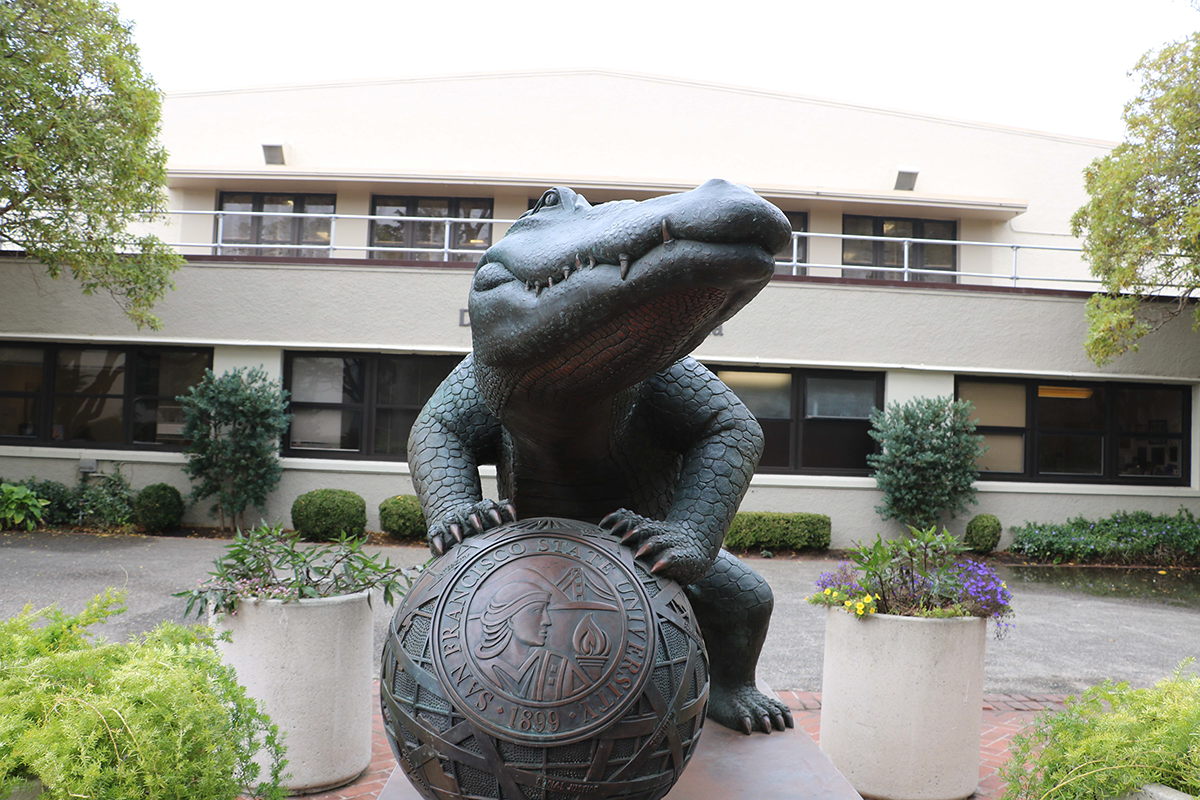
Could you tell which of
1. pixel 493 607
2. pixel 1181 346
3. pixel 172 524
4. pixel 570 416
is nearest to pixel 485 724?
pixel 493 607

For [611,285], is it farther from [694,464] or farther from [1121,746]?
[1121,746]

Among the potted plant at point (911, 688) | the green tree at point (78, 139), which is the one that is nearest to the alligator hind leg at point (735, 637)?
the potted plant at point (911, 688)

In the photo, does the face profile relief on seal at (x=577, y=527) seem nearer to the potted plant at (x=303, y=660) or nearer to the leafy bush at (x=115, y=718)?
the leafy bush at (x=115, y=718)

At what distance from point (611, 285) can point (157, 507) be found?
12024 mm

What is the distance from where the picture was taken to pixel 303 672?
3.79 m

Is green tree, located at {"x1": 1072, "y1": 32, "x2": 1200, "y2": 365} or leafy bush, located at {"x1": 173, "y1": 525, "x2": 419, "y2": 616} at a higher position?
green tree, located at {"x1": 1072, "y1": 32, "x2": 1200, "y2": 365}

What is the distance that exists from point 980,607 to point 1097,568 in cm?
939


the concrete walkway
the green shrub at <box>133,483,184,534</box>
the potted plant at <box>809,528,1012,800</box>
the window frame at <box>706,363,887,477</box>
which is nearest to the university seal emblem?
the potted plant at <box>809,528,1012,800</box>

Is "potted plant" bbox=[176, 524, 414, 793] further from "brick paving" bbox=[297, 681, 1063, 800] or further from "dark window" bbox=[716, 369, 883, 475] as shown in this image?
"dark window" bbox=[716, 369, 883, 475]

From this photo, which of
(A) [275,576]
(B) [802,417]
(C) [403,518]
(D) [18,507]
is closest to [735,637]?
(A) [275,576]

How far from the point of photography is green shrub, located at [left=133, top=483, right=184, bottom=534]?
11336 mm

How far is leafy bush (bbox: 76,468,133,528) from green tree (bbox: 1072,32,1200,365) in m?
14.5

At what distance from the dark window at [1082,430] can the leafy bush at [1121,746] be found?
11.4 m

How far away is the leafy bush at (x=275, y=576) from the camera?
384 cm
